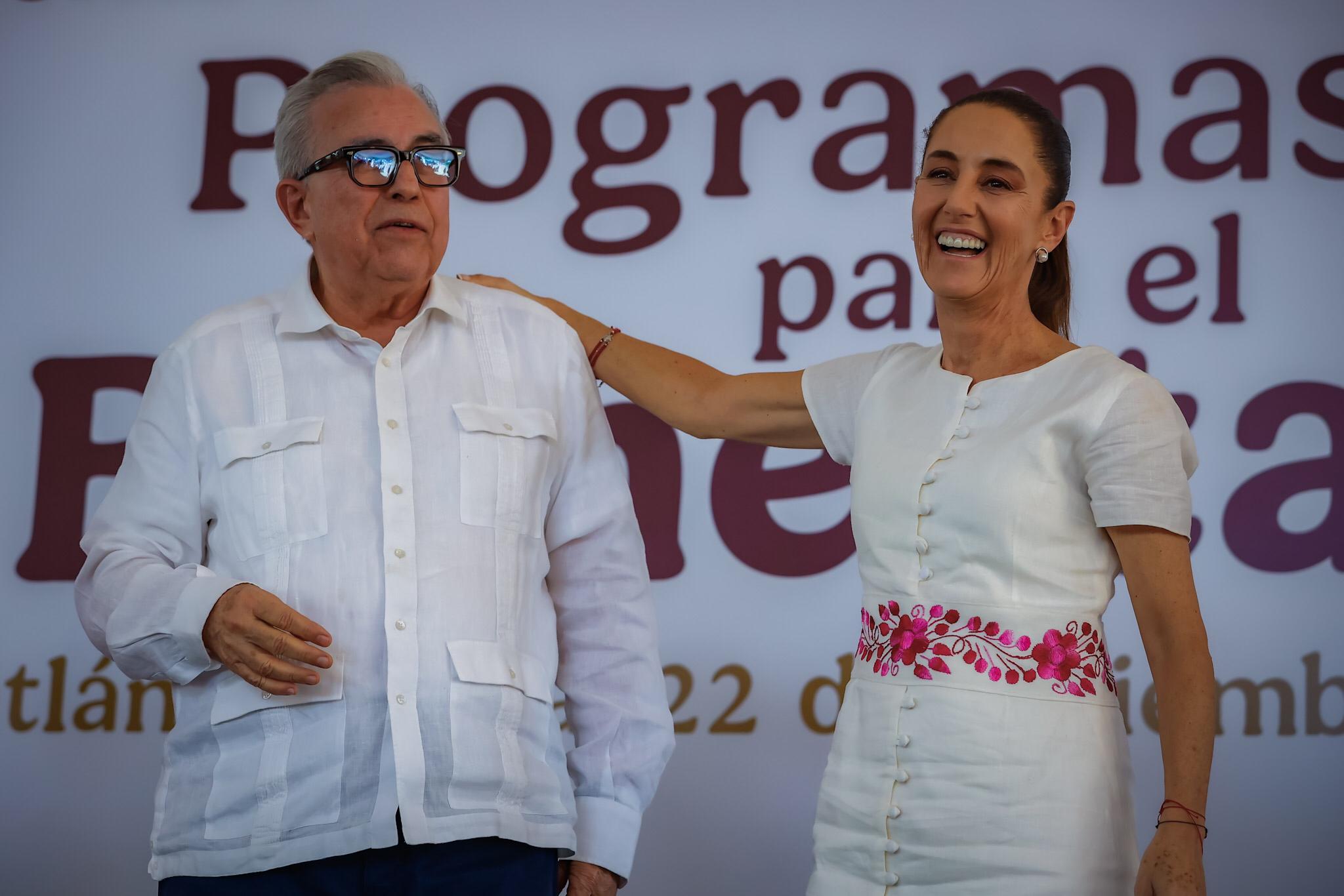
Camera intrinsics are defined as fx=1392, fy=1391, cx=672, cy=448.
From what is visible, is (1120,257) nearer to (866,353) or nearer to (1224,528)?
(1224,528)

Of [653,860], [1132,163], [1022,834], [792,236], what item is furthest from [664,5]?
[1022,834]

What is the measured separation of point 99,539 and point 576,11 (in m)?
2.09

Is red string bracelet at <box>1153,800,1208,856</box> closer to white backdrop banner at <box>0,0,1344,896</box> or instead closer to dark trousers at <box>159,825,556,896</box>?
dark trousers at <box>159,825,556,896</box>

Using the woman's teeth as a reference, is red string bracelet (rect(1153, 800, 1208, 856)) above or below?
below

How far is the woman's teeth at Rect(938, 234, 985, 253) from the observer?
1.94 metres

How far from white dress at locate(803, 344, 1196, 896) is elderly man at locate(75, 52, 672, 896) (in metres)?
0.35

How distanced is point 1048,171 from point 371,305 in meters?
0.97

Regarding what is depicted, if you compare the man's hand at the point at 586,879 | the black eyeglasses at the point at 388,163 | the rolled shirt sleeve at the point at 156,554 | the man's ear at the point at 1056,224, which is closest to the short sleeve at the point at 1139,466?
the man's ear at the point at 1056,224

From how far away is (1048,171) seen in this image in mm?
1970

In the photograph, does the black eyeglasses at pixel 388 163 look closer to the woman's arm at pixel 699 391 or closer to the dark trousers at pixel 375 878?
the woman's arm at pixel 699 391

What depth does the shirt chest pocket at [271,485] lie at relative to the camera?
1783 mm

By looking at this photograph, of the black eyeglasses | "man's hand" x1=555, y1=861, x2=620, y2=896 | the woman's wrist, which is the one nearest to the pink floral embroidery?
"man's hand" x1=555, y1=861, x2=620, y2=896

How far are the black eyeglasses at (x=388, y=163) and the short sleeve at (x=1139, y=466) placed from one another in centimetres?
94

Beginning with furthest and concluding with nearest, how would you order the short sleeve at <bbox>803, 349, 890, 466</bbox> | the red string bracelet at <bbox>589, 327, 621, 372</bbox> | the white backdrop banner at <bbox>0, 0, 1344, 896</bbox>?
the white backdrop banner at <bbox>0, 0, 1344, 896</bbox> → the red string bracelet at <bbox>589, 327, 621, 372</bbox> → the short sleeve at <bbox>803, 349, 890, 466</bbox>
